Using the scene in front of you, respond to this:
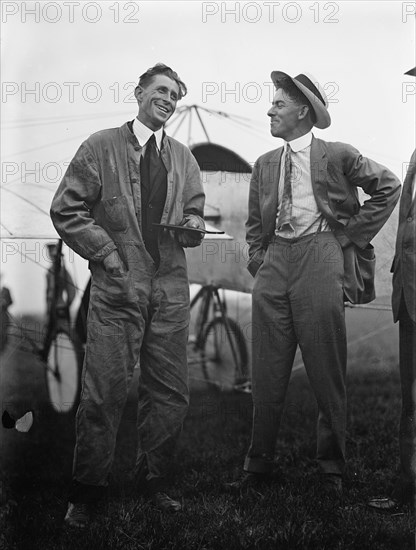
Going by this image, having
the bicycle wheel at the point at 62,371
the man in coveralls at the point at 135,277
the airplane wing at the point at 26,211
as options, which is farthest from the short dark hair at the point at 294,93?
the bicycle wheel at the point at 62,371

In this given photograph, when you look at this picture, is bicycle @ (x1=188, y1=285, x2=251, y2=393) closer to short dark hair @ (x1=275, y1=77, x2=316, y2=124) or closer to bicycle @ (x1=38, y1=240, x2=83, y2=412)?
bicycle @ (x1=38, y1=240, x2=83, y2=412)

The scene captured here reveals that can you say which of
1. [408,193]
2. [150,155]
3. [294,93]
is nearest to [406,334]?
[408,193]

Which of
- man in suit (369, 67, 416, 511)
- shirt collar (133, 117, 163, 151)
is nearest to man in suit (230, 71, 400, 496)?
man in suit (369, 67, 416, 511)

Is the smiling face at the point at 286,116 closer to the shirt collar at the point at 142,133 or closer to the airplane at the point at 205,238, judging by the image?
the airplane at the point at 205,238

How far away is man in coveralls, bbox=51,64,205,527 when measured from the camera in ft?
14.9

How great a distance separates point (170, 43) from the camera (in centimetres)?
489

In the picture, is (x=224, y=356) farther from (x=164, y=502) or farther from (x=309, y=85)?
(x=309, y=85)

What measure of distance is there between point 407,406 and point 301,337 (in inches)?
30.3

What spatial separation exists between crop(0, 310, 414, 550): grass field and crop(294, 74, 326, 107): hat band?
72.5 inches

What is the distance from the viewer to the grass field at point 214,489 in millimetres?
4383

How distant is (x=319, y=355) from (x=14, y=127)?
2416mm

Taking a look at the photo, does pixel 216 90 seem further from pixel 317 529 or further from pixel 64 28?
pixel 317 529

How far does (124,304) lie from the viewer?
4570 millimetres

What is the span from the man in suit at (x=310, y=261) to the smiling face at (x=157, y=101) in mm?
665
